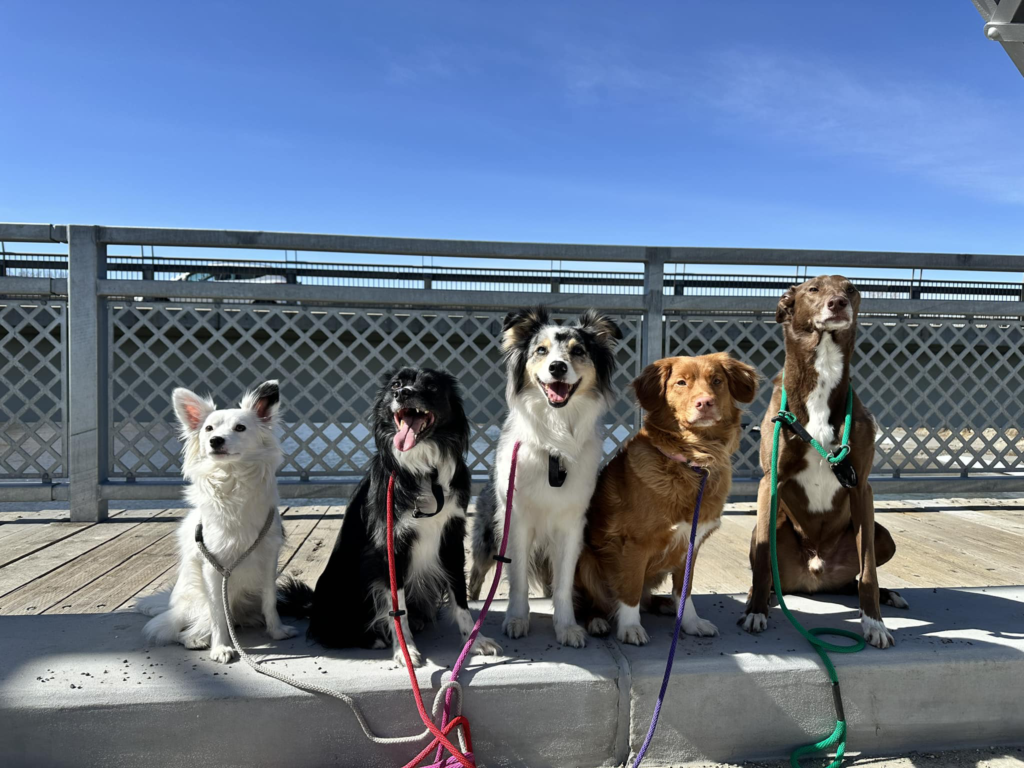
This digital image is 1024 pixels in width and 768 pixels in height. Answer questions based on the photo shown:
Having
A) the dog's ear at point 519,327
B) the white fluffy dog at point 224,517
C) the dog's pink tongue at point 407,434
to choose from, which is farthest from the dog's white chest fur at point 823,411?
the white fluffy dog at point 224,517

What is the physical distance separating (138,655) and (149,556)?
6.16ft

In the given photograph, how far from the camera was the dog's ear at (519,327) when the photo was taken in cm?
239

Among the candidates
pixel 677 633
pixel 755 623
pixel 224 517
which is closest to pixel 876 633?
pixel 755 623

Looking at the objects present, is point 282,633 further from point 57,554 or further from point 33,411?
point 33,411

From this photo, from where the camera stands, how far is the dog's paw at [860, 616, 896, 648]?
216 cm

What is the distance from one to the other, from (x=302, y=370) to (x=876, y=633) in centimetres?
413

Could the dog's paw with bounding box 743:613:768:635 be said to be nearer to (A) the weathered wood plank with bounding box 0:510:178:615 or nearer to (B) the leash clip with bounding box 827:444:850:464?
(B) the leash clip with bounding box 827:444:850:464

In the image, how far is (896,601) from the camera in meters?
2.57

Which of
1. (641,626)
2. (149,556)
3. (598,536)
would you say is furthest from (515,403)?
(149,556)

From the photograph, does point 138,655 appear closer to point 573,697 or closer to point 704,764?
point 573,697

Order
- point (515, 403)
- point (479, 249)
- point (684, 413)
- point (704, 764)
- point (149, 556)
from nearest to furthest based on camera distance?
1. point (704, 764)
2. point (684, 413)
3. point (515, 403)
4. point (149, 556)
5. point (479, 249)

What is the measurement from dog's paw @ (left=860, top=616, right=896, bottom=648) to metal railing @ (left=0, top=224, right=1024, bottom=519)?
2.15m

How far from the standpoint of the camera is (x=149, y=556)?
366 centimetres

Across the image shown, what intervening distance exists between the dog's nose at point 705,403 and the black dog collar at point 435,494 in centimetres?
88
